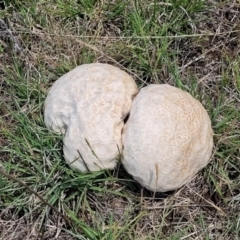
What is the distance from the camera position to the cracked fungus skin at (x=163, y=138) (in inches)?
102

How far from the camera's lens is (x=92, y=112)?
2637 millimetres

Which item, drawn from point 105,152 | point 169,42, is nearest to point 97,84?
point 105,152

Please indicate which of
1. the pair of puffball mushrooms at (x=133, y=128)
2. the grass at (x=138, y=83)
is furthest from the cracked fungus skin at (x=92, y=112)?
the grass at (x=138, y=83)

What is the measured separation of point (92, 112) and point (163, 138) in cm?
36

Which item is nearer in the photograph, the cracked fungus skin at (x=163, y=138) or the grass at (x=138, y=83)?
the cracked fungus skin at (x=163, y=138)

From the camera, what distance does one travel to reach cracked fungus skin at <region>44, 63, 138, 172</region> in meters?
2.64

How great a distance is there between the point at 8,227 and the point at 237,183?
1.23 meters

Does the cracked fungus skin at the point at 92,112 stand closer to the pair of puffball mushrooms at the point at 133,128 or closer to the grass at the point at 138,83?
the pair of puffball mushrooms at the point at 133,128

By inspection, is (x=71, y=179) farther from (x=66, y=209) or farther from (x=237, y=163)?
(x=237, y=163)

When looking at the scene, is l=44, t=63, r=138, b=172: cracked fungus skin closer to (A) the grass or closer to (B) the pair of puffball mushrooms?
(B) the pair of puffball mushrooms

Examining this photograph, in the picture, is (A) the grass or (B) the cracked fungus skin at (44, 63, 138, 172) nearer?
(B) the cracked fungus skin at (44, 63, 138, 172)

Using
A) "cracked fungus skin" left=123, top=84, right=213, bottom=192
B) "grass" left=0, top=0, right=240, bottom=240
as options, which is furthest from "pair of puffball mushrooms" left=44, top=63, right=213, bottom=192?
"grass" left=0, top=0, right=240, bottom=240

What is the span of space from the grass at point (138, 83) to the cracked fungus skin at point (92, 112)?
0.41 feet

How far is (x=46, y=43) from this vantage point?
3301mm
